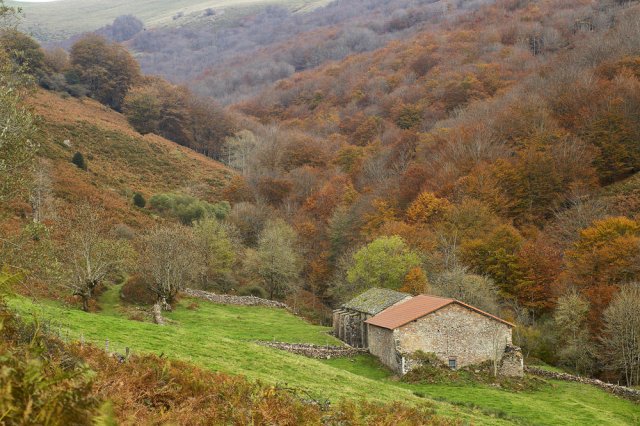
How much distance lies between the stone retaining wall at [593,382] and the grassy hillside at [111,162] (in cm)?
3970

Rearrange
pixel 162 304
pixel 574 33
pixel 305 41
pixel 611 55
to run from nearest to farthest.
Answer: pixel 162 304 → pixel 611 55 → pixel 574 33 → pixel 305 41

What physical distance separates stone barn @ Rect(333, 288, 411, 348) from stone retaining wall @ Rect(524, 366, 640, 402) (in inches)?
372

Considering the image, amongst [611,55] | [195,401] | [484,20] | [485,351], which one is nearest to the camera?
[195,401]

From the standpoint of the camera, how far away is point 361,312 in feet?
121

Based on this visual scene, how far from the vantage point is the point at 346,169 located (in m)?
81.1

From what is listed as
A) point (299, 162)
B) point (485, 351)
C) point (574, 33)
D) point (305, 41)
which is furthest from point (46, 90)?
point (305, 41)

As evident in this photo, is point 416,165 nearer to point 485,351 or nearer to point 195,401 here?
point 485,351

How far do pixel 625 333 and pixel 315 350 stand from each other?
19.2 metres

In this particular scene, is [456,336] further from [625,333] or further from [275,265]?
[275,265]

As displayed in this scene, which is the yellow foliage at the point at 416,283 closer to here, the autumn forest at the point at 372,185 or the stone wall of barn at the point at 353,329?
the autumn forest at the point at 372,185

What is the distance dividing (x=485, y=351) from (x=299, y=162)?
6005 centimetres

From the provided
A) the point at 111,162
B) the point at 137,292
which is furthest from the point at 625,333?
the point at 111,162

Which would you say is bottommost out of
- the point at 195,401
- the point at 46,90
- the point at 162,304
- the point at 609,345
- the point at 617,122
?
the point at 609,345

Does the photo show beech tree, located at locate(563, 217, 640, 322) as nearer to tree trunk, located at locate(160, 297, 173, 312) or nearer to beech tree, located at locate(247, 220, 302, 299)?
beech tree, located at locate(247, 220, 302, 299)
